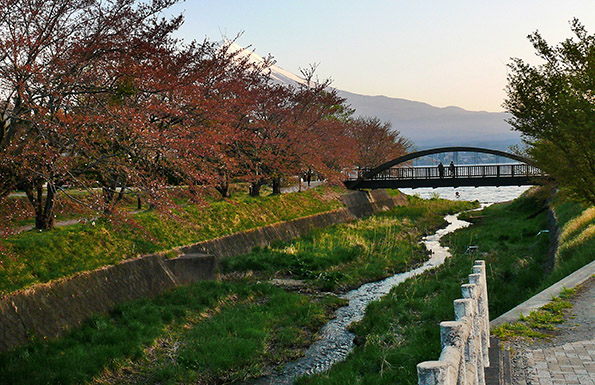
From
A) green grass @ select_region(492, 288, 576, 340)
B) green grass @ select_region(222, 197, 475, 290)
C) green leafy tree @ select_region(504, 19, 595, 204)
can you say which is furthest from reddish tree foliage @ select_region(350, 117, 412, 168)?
green grass @ select_region(492, 288, 576, 340)

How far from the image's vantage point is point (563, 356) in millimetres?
7703

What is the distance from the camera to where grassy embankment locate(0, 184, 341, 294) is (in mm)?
11922

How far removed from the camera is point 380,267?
860 inches

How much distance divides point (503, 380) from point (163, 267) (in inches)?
444

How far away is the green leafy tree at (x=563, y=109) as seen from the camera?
17.4 metres

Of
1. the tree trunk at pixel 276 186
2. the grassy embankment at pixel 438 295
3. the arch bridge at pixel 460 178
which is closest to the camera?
the grassy embankment at pixel 438 295

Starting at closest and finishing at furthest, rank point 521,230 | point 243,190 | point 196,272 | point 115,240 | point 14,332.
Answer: point 14,332
point 115,240
point 196,272
point 521,230
point 243,190

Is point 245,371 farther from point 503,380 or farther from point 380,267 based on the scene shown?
point 380,267

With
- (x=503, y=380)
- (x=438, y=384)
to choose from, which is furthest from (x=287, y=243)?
(x=438, y=384)

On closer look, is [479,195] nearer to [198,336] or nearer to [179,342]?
[198,336]

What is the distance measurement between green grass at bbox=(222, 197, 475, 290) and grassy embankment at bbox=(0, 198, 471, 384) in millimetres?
89

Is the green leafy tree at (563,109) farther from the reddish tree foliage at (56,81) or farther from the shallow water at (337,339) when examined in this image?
the reddish tree foliage at (56,81)

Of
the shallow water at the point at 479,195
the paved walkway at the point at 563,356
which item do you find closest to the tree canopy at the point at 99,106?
the paved walkway at the point at 563,356

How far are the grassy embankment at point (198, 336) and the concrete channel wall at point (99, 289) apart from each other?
36 centimetres
